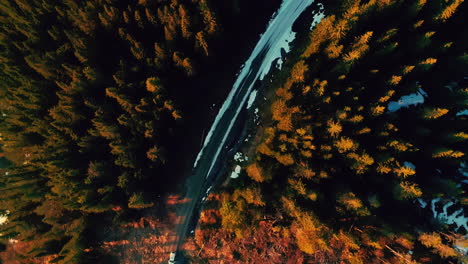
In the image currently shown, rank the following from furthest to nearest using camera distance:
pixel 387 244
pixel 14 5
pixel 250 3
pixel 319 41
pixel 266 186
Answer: pixel 250 3
pixel 387 244
pixel 14 5
pixel 266 186
pixel 319 41

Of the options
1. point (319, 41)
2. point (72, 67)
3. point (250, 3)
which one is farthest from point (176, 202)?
point (250, 3)

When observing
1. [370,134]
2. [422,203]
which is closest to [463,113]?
[422,203]

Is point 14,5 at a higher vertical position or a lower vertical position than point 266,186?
higher

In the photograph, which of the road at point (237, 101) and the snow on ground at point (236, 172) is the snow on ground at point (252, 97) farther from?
the snow on ground at point (236, 172)

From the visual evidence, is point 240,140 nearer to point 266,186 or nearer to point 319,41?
point 266,186

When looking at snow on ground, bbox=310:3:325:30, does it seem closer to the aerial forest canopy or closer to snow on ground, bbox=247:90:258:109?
the aerial forest canopy

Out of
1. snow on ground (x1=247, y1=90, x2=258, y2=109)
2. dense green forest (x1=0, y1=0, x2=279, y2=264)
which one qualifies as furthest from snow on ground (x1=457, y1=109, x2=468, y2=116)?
dense green forest (x1=0, y1=0, x2=279, y2=264)

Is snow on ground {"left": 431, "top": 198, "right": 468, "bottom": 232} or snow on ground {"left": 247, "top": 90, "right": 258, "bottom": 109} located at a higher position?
snow on ground {"left": 247, "top": 90, "right": 258, "bottom": 109}
